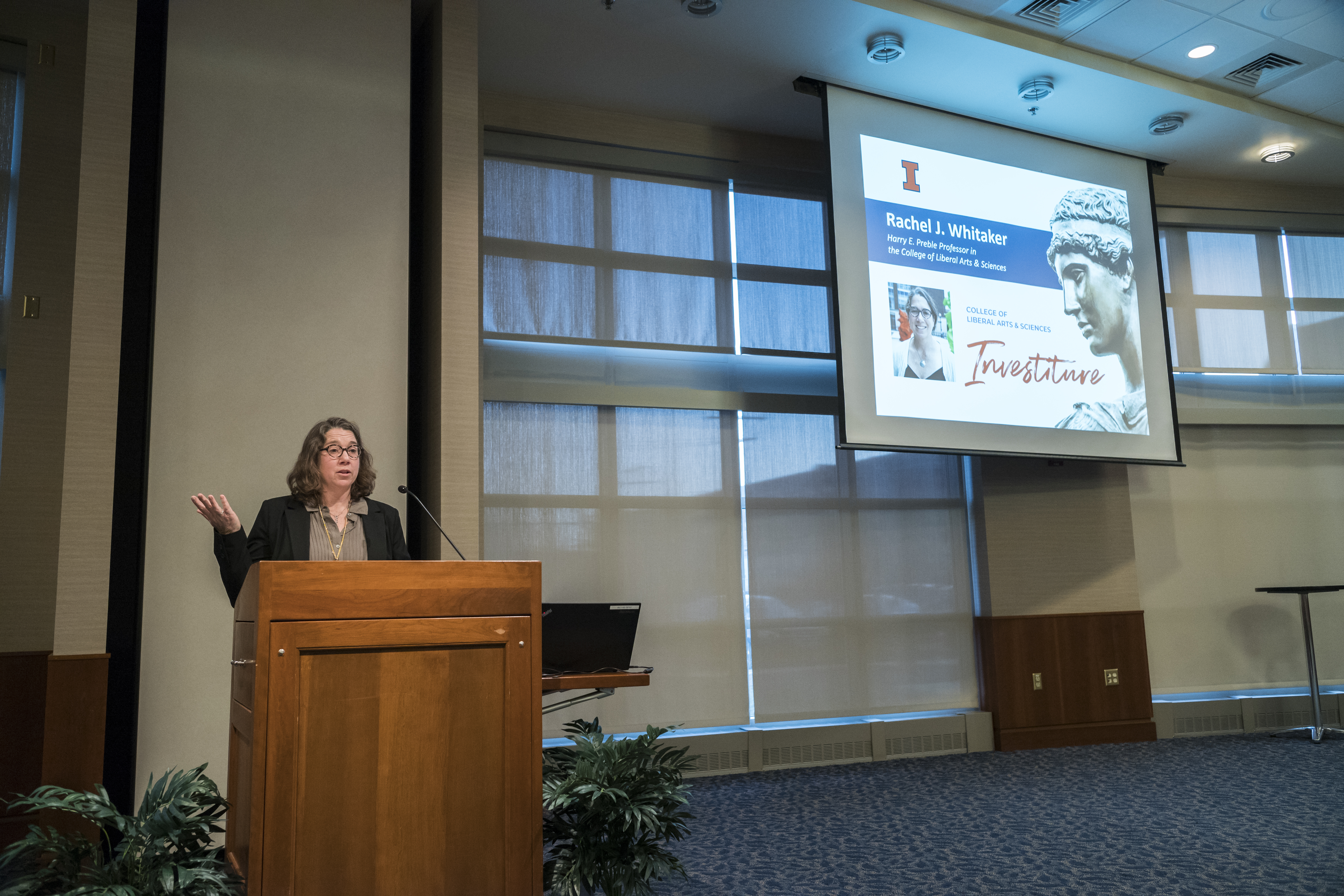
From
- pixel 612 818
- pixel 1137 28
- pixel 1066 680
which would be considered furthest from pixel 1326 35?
pixel 612 818

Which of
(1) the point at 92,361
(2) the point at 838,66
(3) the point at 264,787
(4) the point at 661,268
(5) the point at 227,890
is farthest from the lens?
(4) the point at 661,268

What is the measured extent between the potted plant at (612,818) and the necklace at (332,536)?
87 centimetres

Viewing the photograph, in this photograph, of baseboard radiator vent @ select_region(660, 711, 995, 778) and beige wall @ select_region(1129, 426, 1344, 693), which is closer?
baseboard radiator vent @ select_region(660, 711, 995, 778)

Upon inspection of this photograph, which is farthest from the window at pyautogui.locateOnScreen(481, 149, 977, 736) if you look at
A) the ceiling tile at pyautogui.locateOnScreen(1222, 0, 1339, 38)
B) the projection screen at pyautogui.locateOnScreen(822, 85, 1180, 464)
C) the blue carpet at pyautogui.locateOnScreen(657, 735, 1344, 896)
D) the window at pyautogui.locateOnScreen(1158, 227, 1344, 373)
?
the ceiling tile at pyautogui.locateOnScreen(1222, 0, 1339, 38)

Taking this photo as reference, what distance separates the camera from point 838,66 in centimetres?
485

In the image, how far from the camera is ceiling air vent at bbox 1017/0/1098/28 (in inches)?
176

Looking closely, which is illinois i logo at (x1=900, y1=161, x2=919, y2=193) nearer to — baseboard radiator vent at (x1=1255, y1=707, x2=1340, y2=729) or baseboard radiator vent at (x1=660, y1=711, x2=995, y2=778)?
baseboard radiator vent at (x1=660, y1=711, x2=995, y2=778)

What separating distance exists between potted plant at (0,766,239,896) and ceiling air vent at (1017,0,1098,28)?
15.3 feet

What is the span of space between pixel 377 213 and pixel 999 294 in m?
3.29

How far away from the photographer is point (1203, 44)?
485 centimetres

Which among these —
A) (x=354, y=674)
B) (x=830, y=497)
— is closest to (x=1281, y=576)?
(x=830, y=497)

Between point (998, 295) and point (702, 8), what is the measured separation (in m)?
2.22

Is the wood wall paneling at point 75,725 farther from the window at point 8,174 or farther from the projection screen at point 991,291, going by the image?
the projection screen at point 991,291

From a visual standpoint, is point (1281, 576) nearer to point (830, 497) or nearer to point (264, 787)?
point (830, 497)
